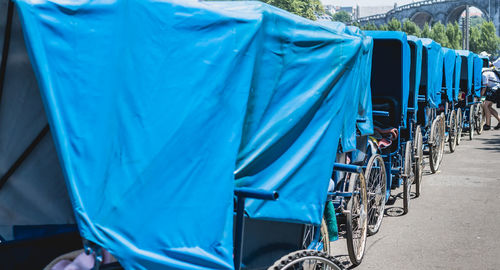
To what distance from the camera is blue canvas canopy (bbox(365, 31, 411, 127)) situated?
7.74 m

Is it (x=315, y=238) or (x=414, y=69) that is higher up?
(x=414, y=69)

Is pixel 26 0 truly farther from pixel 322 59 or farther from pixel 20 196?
pixel 322 59

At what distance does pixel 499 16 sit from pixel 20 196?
111 metres

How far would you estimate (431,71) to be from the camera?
1016cm

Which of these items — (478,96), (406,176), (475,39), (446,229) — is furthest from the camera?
(475,39)

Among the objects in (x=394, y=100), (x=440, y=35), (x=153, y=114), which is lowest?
(x=394, y=100)

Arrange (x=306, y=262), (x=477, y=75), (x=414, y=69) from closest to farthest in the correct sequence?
(x=306, y=262) < (x=414, y=69) < (x=477, y=75)

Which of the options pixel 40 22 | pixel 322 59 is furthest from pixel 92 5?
pixel 322 59

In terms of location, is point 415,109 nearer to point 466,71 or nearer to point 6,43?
point 6,43

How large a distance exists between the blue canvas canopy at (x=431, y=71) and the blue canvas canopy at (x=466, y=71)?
4.78 metres

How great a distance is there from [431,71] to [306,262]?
6.94 metres

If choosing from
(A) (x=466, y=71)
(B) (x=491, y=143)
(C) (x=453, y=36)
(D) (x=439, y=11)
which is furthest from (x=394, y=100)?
(D) (x=439, y=11)

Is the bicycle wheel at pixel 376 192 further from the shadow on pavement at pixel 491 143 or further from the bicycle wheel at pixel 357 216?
the shadow on pavement at pixel 491 143

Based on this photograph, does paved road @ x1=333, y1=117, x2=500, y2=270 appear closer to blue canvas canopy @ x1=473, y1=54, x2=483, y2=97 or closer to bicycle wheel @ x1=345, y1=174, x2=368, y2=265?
bicycle wheel @ x1=345, y1=174, x2=368, y2=265
